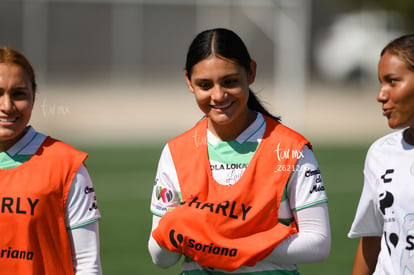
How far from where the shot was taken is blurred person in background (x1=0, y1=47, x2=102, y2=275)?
315 cm

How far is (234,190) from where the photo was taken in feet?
10.7

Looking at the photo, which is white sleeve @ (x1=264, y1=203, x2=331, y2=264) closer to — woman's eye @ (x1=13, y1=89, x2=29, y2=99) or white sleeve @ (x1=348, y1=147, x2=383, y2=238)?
white sleeve @ (x1=348, y1=147, x2=383, y2=238)

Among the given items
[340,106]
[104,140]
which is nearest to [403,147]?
[104,140]

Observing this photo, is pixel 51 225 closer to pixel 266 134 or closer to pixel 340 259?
pixel 266 134

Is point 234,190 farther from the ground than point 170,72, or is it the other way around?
point 234,190

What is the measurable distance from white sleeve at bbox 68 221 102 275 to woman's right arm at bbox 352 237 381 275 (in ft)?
3.49

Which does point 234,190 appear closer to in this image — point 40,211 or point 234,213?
point 234,213

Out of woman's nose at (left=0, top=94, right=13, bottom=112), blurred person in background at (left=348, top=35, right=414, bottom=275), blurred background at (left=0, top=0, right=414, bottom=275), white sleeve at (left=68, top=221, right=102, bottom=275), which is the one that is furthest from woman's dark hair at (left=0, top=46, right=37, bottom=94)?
blurred background at (left=0, top=0, right=414, bottom=275)

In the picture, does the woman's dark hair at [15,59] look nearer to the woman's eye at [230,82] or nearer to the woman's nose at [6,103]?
the woman's nose at [6,103]

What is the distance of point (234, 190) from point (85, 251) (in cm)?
61

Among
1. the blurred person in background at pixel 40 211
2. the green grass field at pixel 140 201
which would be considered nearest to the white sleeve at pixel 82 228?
the blurred person in background at pixel 40 211

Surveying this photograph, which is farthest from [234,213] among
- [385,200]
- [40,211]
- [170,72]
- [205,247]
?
[170,72]

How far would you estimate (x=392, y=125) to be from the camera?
3.16 meters

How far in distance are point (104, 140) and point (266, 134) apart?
17.0 meters
